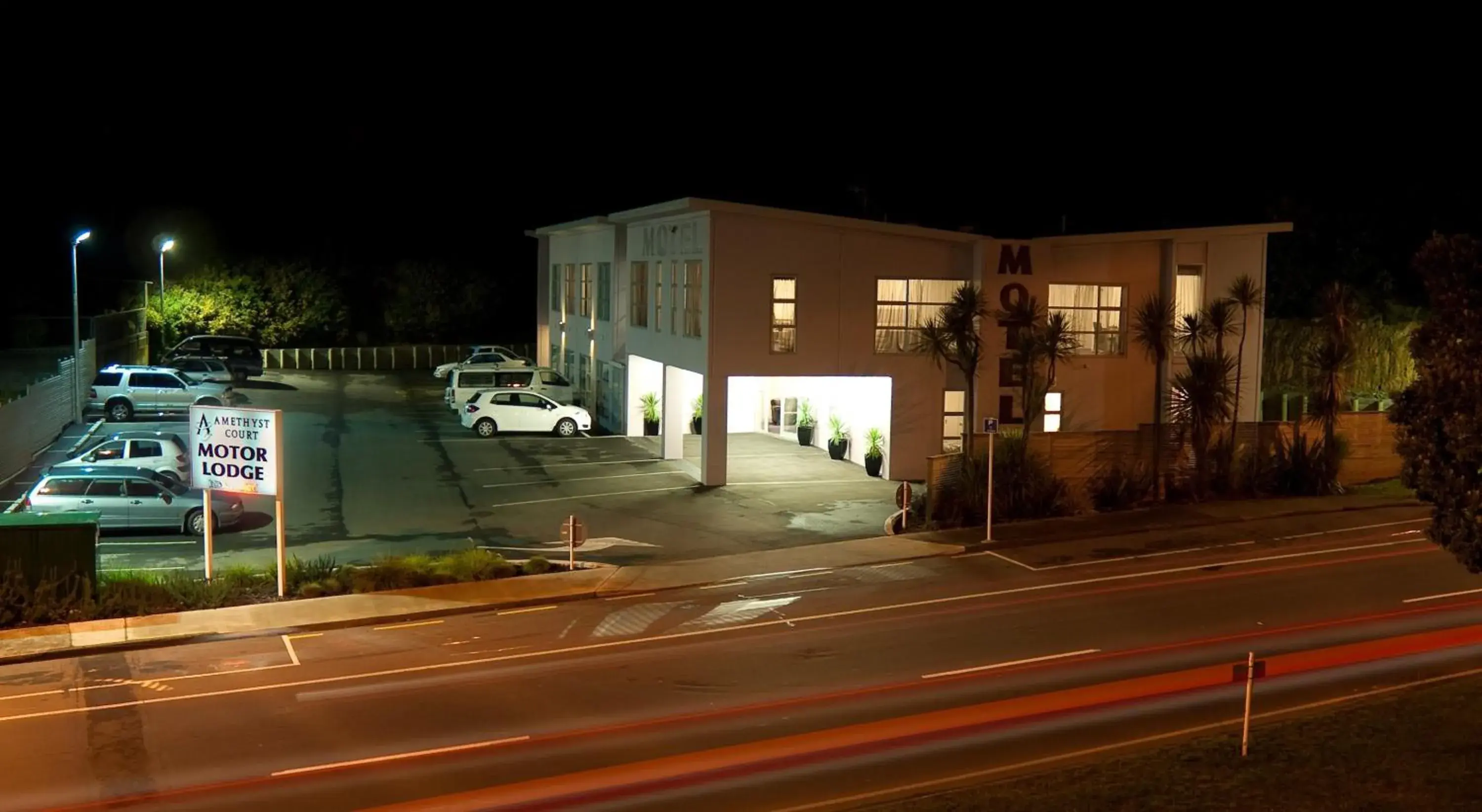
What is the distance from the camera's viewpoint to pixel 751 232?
112 ft

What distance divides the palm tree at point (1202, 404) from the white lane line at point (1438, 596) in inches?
377

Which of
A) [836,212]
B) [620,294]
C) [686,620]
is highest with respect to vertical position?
[836,212]

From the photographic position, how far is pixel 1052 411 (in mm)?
36625

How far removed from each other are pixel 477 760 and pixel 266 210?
93.1 metres

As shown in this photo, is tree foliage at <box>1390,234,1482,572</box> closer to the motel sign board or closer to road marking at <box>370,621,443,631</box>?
road marking at <box>370,621,443,631</box>

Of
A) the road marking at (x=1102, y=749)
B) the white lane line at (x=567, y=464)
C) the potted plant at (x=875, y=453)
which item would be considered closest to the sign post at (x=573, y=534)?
the road marking at (x=1102, y=749)

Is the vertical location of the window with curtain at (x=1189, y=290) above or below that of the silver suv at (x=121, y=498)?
above

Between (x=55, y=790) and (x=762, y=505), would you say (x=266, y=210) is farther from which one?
(x=55, y=790)

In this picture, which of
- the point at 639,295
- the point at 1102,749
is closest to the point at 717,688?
the point at 1102,749

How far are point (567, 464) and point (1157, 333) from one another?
1628 cm

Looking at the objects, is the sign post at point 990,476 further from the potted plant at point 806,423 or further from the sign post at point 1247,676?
the sign post at point 1247,676

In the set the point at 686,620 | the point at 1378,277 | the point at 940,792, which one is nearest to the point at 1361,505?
the point at 686,620

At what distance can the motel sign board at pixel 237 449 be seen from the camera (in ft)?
72.2

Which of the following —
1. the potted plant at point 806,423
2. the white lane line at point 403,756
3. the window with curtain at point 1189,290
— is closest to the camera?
the white lane line at point 403,756
